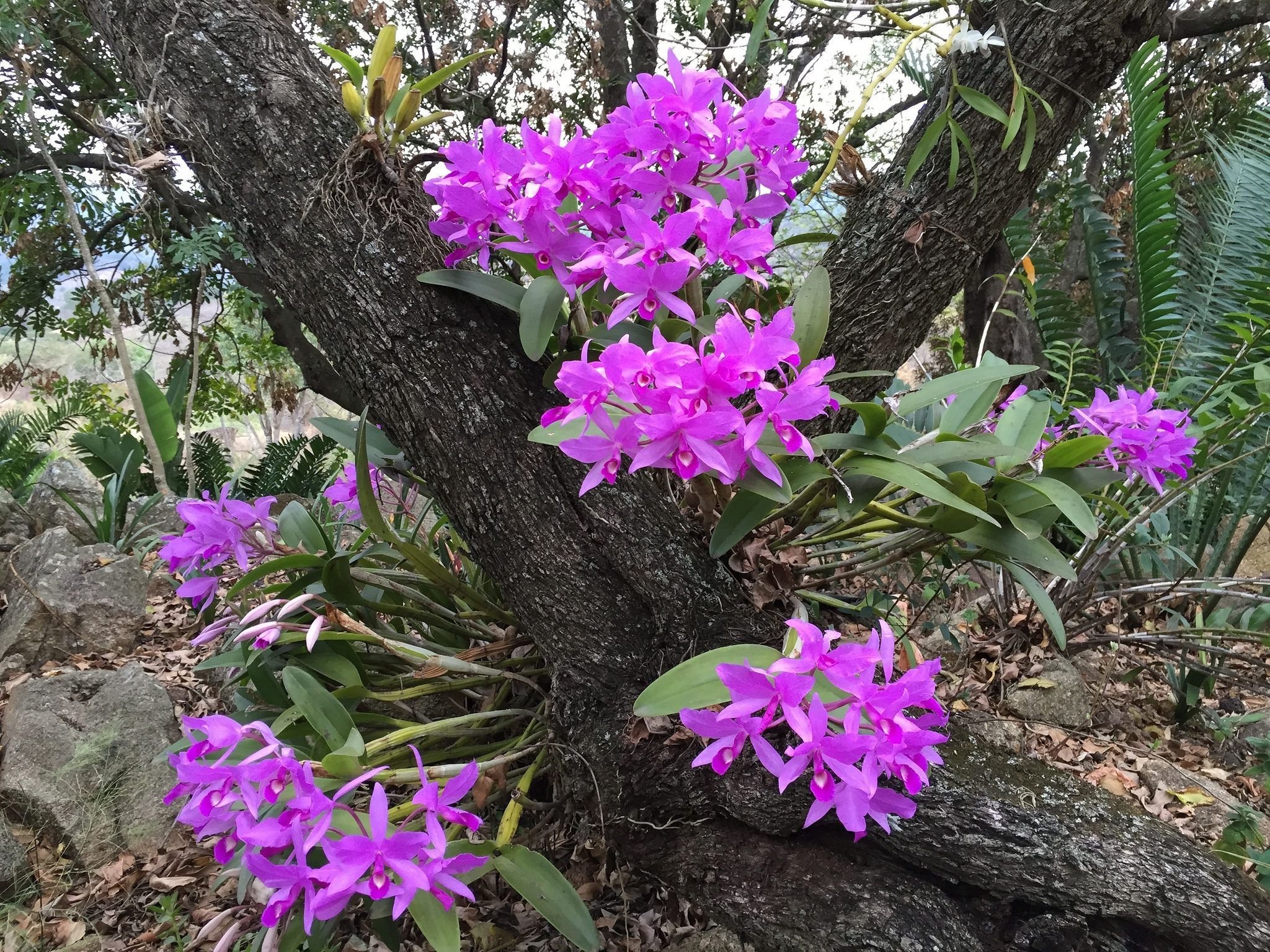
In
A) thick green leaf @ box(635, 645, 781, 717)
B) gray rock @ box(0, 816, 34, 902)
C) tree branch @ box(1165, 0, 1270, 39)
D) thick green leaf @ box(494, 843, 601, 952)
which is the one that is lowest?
gray rock @ box(0, 816, 34, 902)

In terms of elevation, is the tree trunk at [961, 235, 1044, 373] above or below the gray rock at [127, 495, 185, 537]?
above

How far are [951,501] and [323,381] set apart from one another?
5.59m

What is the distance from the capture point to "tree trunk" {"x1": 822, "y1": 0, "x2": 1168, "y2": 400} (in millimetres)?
1334

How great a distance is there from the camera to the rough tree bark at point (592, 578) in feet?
3.35

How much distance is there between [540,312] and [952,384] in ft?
1.98

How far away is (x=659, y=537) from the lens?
112 cm

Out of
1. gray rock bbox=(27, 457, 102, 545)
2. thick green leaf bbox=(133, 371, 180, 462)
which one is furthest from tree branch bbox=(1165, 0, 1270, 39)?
gray rock bbox=(27, 457, 102, 545)

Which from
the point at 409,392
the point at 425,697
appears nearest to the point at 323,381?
the point at 425,697

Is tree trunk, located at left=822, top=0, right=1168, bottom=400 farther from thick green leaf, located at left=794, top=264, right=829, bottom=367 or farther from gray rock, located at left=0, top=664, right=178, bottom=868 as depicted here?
gray rock, located at left=0, top=664, right=178, bottom=868

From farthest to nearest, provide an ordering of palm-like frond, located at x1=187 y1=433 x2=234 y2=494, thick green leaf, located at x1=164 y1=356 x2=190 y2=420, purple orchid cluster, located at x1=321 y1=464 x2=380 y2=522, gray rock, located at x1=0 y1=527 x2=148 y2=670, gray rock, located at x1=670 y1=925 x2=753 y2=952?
palm-like frond, located at x1=187 y1=433 x2=234 y2=494 → thick green leaf, located at x1=164 y1=356 x2=190 y2=420 → gray rock, located at x1=0 y1=527 x2=148 y2=670 → purple orchid cluster, located at x1=321 y1=464 x2=380 y2=522 → gray rock, located at x1=670 y1=925 x2=753 y2=952

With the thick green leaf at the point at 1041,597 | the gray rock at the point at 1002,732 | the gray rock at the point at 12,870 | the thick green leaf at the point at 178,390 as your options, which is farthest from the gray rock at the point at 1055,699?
the thick green leaf at the point at 178,390

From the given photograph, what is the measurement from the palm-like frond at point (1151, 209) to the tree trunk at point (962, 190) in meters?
1.48

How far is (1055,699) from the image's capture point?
2043mm

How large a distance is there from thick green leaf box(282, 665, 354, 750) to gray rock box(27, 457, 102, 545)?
340cm
